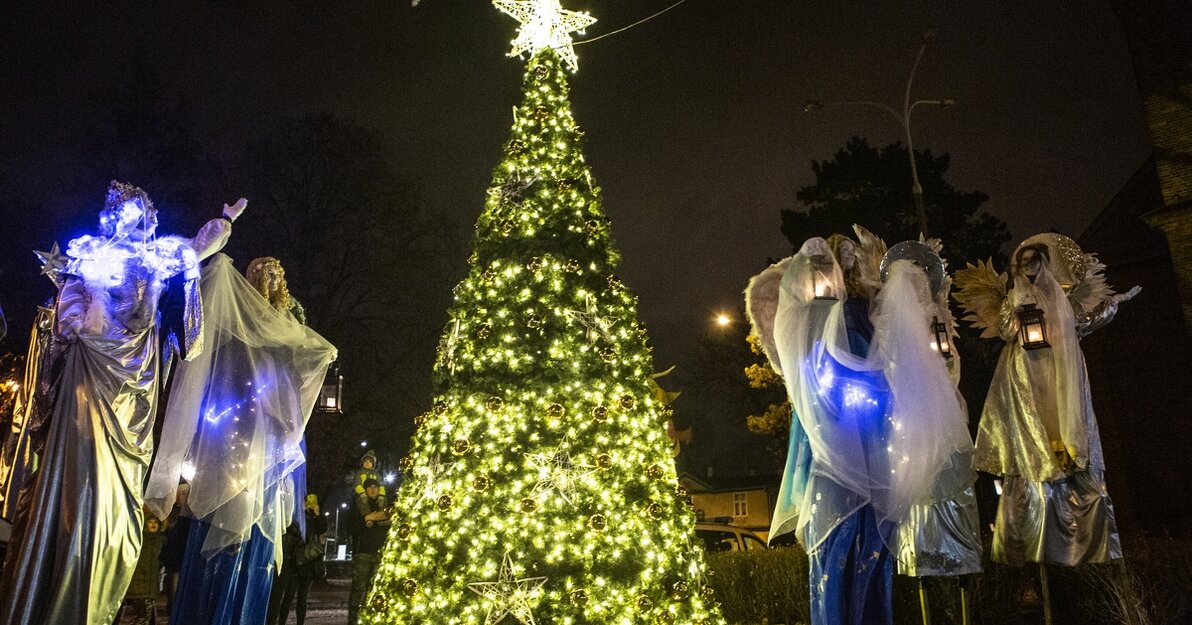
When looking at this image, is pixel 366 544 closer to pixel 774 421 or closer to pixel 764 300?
pixel 764 300

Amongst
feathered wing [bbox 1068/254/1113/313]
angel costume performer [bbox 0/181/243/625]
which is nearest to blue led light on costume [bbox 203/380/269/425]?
angel costume performer [bbox 0/181/243/625]

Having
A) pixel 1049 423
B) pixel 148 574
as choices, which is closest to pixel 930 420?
pixel 1049 423

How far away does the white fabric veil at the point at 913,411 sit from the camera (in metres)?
4.55

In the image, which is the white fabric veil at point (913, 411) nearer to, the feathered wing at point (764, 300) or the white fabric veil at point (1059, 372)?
the feathered wing at point (764, 300)

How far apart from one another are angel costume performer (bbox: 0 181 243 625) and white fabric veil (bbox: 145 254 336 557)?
0.94ft

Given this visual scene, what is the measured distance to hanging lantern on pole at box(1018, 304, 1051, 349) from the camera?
5.89m

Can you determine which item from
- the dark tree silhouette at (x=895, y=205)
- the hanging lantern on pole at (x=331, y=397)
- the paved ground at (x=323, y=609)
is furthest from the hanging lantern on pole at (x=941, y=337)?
the dark tree silhouette at (x=895, y=205)

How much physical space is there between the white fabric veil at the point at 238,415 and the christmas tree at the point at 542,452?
0.91m

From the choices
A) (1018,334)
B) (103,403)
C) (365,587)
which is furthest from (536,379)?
(365,587)

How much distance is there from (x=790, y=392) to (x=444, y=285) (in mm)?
19274

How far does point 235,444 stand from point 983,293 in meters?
6.29

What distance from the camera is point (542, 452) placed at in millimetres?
5316

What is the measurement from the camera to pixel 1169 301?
19031 millimetres

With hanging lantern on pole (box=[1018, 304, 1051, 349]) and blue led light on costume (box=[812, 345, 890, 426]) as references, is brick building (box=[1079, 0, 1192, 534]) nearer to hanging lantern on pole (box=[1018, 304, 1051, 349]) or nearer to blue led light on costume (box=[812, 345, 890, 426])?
hanging lantern on pole (box=[1018, 304, 1051, 349])
